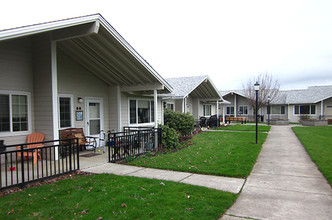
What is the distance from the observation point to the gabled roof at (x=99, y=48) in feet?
21.6

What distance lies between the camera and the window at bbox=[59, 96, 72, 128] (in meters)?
9.17

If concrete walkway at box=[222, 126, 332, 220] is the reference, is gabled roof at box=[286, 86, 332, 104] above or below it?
above

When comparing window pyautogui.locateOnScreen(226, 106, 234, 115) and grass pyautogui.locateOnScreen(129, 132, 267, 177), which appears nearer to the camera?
grass pyautogui.locateOnScreen(129, 132, 267, 177)

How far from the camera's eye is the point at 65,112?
9328 millimetres

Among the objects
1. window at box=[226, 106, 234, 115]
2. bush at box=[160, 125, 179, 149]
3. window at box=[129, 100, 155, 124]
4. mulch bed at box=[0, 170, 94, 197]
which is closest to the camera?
Answer: mulch bed at box=[0, 170, 94, 197]

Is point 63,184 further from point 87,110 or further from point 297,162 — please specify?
point 297,162

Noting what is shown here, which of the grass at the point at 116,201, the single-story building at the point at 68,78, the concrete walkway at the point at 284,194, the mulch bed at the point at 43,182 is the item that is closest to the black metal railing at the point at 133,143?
the mulch bed at the point at 43,182

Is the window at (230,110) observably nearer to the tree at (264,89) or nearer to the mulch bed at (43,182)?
the tree at (264,89)

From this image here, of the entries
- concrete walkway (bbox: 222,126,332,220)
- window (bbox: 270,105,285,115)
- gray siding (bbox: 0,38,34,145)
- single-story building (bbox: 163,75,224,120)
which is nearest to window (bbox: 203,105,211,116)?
single-story building (bbox: 163,75,224,120)

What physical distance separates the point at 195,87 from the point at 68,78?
1052cm

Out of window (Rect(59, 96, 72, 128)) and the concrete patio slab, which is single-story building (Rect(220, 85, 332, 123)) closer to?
window (Rect(59, 96, 72, 128))

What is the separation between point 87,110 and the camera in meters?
10.3

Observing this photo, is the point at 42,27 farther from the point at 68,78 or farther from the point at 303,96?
the point at 303,96

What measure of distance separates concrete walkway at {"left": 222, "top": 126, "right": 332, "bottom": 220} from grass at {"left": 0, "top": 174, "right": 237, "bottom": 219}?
39 cm
